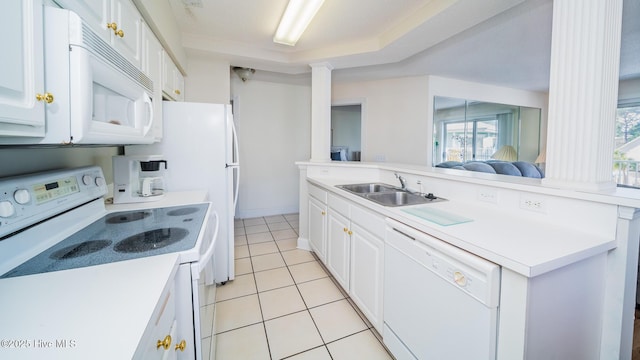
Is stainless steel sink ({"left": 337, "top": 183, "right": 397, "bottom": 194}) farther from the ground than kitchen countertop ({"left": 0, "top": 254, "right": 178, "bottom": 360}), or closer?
farther from the ground

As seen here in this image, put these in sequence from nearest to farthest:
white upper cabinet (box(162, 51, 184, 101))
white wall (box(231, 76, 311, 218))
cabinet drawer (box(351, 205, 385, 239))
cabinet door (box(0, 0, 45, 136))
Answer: cabinet door (box(0, 0, 45, 136)) < cabinet drawer (box(351, 205, 385, 239)) < white upper cabinet (box(162, 51, 184, 101)) < white wall (box(231, 76, 311, 218))

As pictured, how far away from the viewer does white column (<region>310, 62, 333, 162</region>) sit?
313cm

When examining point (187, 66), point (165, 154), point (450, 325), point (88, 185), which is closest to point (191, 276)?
point (88, 185)

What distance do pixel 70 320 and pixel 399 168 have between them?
2.19 metres

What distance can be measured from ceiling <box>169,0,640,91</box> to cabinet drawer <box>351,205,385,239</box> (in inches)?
65.3

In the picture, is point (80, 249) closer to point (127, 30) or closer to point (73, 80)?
point (73, 80)

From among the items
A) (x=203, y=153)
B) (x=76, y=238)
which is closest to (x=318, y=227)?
(x=203, y=153)

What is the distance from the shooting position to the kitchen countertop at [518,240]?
2.80ft

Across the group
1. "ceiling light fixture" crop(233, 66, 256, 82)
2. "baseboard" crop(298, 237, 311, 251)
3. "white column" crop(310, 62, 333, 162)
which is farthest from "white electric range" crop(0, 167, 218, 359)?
"ceiling light fixture" crop(233, 66, 256, 82)

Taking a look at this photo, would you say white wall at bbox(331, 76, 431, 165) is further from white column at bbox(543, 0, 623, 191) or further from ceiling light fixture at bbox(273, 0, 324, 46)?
white column at bbox(543, 0, 623, 191)

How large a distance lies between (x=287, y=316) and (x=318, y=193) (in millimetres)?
1146

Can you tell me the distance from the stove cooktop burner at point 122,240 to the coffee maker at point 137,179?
10.7 inches

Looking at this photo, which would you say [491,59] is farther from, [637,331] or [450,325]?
[450,325]

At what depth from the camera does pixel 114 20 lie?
1.22 metres
